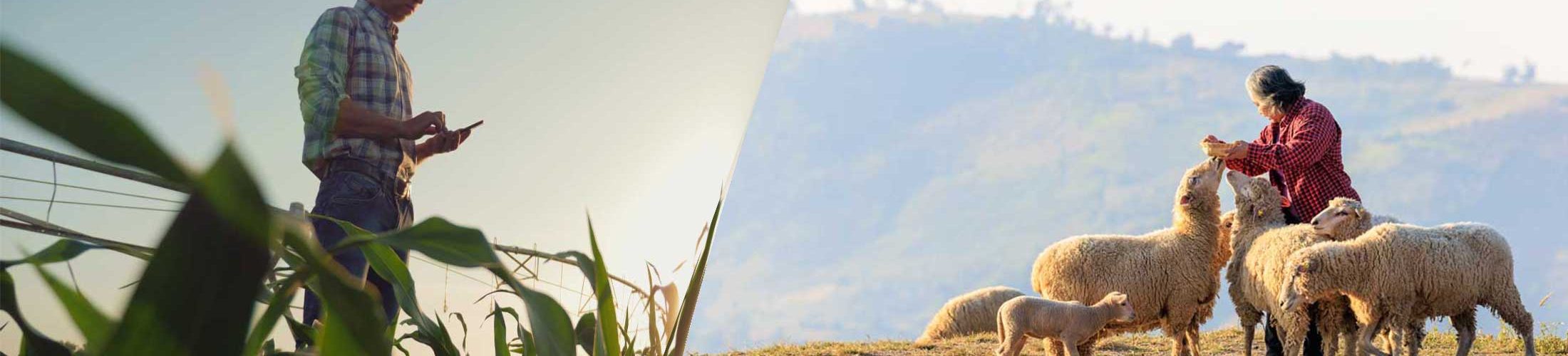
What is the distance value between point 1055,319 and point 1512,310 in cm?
157

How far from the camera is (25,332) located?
1.08 feet

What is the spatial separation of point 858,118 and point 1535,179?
53.4 m

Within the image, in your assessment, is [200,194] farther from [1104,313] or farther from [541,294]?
[1104,313]

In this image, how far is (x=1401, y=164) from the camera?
9744 centimetres

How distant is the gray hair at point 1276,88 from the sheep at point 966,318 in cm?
293

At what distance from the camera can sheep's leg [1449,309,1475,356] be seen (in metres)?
4.51

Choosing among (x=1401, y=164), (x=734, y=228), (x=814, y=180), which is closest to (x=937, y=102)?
(x=814, y=180)

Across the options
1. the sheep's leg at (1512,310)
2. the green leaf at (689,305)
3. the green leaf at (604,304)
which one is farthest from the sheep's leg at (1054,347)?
the green leaf at (604,304)

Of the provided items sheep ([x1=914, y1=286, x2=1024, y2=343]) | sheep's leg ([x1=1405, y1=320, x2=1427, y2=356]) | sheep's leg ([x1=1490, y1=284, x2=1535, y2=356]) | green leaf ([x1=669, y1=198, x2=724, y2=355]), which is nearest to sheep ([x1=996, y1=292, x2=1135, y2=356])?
sheep's leg ([x1=1405, y1=320, x2=1427, y2=356])

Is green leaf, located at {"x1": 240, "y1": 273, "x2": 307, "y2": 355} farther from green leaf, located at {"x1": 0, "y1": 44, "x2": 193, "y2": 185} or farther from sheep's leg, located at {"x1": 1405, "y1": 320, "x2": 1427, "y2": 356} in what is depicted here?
sheep's leg, located at {"x1": 1405, "y1": 320, "x2": 1427, "y2": 356}

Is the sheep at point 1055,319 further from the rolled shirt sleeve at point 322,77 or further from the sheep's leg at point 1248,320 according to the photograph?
the rolled shirt sleeve at point 322,77

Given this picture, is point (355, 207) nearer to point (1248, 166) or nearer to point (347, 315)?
point (347, 315)

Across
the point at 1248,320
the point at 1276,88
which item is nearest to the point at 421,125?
the point at 1276,88

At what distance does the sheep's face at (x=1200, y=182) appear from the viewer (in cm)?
488
